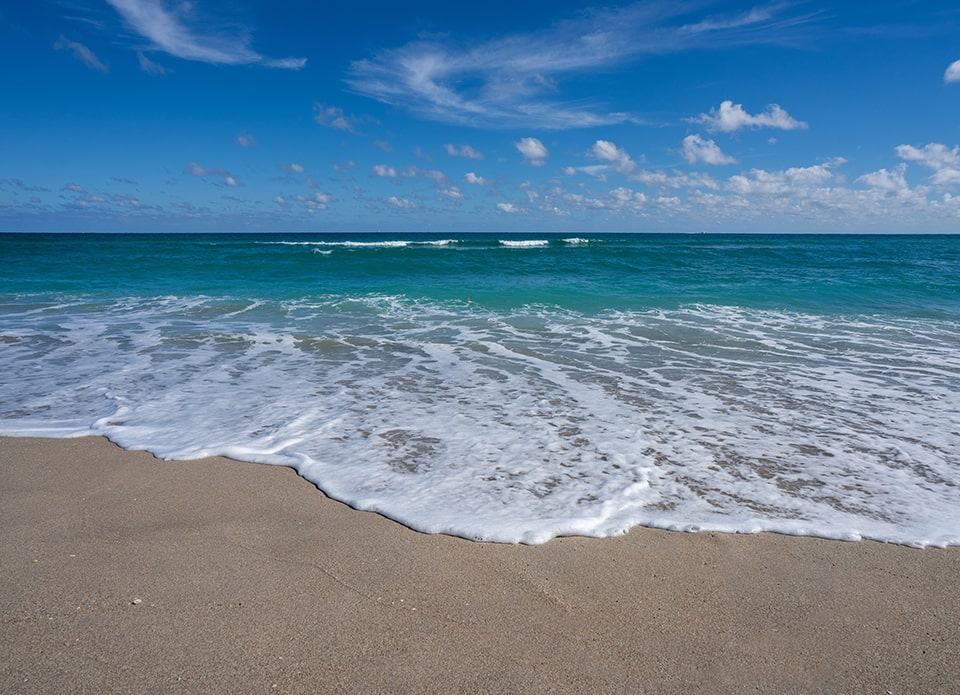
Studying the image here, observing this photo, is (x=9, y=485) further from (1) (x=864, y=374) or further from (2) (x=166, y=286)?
(2) (x=166, y=286)

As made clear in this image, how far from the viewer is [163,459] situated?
432cm

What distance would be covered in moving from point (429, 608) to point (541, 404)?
10.9ft

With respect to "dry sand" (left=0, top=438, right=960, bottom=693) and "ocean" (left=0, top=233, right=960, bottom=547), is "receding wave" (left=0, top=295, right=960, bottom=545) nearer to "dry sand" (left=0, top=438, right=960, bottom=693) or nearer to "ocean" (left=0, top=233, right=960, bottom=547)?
"ocean" (left=0, top=233, right=960, bottom=547)

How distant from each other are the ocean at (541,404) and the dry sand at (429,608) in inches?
12.0

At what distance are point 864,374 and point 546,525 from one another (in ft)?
18.5

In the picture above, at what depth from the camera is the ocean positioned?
3668mm

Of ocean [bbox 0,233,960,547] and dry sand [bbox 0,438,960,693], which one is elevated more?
ocean [bbox 0,233,960,547]

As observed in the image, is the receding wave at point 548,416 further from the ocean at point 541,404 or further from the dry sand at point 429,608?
the dry sand at point 429,608

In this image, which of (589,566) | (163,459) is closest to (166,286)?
(163,459)

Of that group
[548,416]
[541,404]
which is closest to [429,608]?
[548,416]

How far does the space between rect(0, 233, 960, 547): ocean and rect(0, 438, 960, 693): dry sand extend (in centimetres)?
30

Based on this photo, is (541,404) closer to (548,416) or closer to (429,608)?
(548,416)

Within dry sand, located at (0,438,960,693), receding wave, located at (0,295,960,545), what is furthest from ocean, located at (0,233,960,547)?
dry sand, located at (0,438,960,693)

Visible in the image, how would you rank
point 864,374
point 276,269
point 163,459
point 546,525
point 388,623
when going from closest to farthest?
point 388,623
point 546,525
point 163,459
point 864,374
point 276,269
